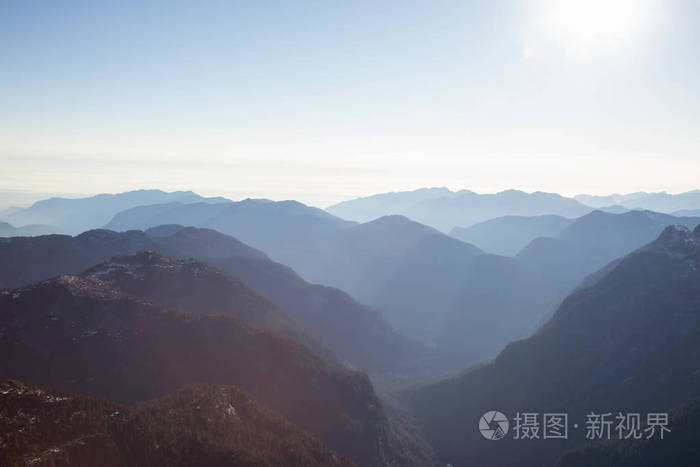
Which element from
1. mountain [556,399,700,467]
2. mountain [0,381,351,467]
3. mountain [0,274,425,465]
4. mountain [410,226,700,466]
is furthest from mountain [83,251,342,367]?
mountain [556,399,700,467]

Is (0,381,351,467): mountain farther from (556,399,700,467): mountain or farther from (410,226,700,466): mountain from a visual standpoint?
(410,226,700,466): mountain

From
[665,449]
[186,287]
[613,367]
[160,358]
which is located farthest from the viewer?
[186,287]

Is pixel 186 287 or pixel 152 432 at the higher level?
pixel 186 287

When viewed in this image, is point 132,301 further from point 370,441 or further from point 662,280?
point 662,280

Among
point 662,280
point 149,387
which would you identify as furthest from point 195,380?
point 662,280

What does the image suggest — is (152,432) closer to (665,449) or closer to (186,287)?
(186,287)

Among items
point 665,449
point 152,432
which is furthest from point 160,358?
point 665,449
